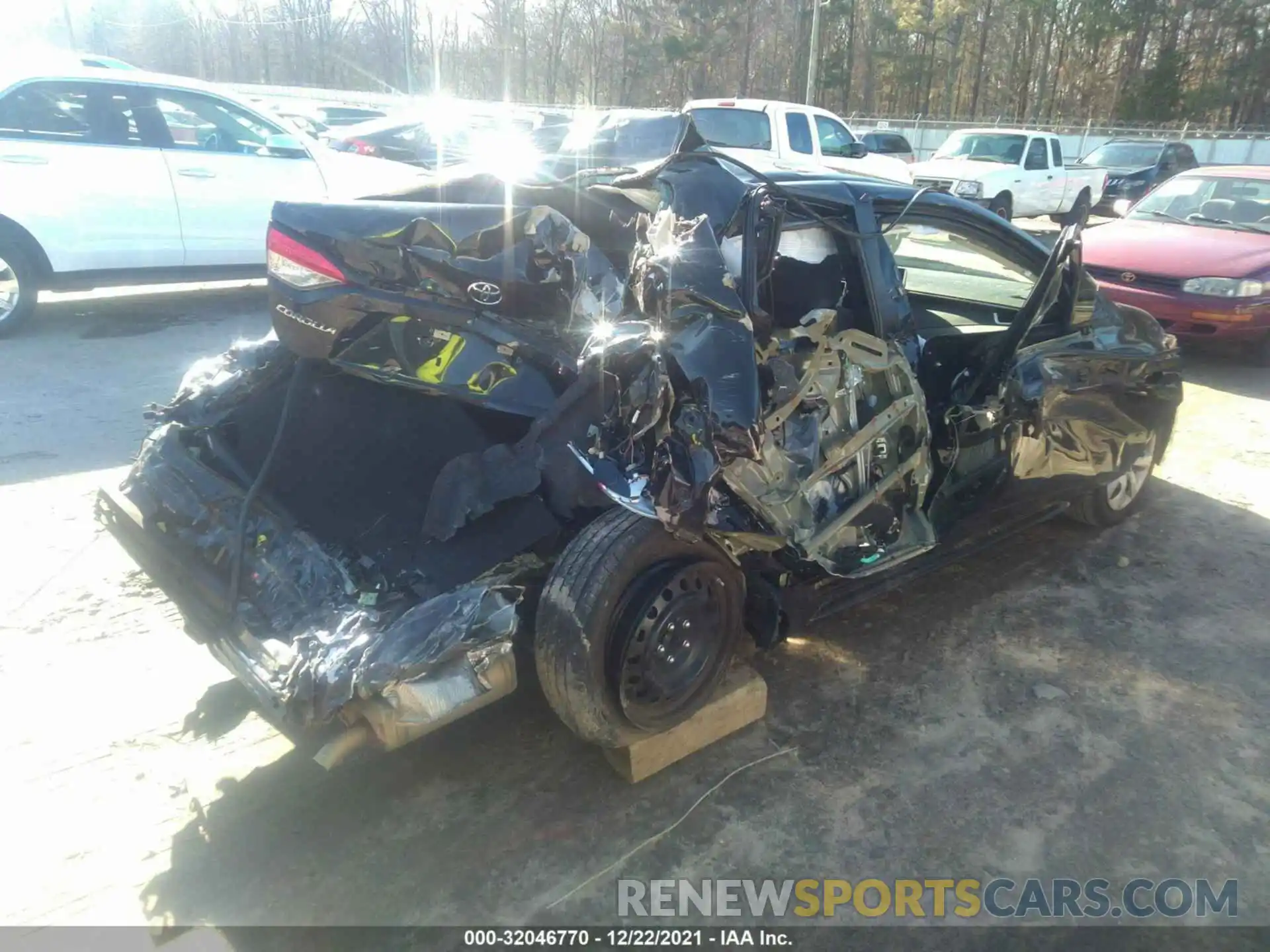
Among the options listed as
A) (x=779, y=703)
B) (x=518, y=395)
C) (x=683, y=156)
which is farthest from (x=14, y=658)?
(x=683, y=156)

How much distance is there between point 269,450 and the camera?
2.99 meters

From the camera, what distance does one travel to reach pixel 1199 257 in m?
7.16

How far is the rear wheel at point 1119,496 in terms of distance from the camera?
425 centimetres

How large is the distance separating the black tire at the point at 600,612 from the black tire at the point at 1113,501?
2.65 metres

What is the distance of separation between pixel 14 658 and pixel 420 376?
1865 mm

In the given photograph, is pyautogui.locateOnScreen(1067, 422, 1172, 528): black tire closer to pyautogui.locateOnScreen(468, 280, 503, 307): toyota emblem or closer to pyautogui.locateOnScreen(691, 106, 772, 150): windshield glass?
pyautogui.locateOnScreen(468, 280, 503, 307): toyota emblem

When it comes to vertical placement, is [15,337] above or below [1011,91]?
below

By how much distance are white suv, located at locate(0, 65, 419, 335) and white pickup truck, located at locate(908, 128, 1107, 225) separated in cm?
1089

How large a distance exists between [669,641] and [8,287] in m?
6.77

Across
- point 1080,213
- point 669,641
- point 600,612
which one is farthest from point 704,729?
point 1080,213

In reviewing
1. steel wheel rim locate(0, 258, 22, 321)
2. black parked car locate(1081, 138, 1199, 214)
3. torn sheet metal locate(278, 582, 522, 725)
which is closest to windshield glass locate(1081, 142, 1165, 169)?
black parked car locate(1081, 138, 1199, 214)

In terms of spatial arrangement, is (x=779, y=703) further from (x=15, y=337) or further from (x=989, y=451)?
(x=15, y=337)

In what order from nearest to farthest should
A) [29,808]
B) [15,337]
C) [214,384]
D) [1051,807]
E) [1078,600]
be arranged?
1. [29,808]
2. [1051,807]
3. [214,384]
4. [1078,600]
5. [15,337]

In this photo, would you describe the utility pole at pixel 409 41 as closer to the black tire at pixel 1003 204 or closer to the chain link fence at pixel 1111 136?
the chain link fence at pixel 1111 136
